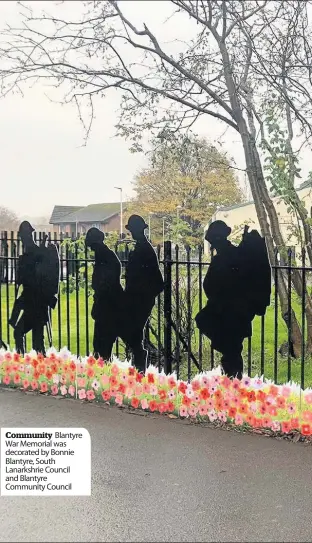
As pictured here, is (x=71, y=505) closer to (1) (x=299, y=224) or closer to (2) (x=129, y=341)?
(2) (x=129, y=341)

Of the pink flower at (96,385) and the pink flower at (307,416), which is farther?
the pink flower at (96,385)

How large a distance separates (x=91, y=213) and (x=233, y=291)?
11.4 feet

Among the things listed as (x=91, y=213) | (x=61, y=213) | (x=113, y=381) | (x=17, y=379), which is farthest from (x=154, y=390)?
(x=91, y=213)

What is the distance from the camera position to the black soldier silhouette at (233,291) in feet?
13.3

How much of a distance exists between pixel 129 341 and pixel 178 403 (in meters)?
0.73

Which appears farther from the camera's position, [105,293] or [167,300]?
[105,293]

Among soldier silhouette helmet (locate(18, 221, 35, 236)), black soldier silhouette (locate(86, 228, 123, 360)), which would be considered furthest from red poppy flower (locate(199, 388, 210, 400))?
soldier silhouette helmet (locate(18, 221, 35, 236))

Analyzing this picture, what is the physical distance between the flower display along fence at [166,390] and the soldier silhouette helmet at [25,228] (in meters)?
1.25

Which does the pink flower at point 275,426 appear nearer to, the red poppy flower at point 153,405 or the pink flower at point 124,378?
the red poppy flower at point 153,405

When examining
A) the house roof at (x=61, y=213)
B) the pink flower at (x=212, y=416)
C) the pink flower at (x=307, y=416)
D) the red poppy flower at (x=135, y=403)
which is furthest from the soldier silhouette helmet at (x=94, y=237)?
the pink flower at (x=307, y=416)

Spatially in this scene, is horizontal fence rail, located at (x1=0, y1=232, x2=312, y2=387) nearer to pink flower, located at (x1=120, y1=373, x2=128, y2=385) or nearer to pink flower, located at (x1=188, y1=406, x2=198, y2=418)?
pink flower, located at (x1=120, y1=373, x2=128, y2=385)

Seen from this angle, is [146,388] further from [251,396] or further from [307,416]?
[307,416]

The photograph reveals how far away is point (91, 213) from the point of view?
708 cm

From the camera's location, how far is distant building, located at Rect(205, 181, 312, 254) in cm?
570
